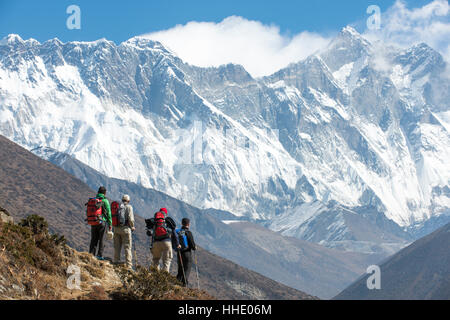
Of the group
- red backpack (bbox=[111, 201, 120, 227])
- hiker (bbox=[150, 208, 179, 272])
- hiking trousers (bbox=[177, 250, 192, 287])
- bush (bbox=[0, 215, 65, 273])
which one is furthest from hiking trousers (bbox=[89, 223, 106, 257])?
hiking trousers (bbox=[177, 250, 192, 287])

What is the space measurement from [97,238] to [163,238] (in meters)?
3.61

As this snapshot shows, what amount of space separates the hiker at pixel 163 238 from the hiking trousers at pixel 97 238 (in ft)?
8.09

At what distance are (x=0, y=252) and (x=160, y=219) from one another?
8.70 meters

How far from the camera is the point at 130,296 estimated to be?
29.8 metres

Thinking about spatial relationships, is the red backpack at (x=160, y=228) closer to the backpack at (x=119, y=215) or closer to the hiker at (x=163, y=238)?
the hiker at (x=163, y=238)

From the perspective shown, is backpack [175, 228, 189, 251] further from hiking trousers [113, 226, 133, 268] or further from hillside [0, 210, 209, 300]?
hiking trousers [113, 226, 133, 268]

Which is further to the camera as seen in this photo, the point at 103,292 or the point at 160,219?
the point at 160,219

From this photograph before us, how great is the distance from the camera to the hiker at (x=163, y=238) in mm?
34812

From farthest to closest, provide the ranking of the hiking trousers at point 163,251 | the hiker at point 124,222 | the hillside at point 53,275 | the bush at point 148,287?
the hiker at point 124,222
the hiking trousers at point 163,251
the bush at point 148,287
the hillside at point 53,275

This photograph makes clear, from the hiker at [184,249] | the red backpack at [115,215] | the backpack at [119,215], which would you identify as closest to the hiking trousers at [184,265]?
the hiker at [184,249]

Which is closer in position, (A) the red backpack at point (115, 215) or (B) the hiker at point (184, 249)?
(B) the hiker at point (184, 249)
